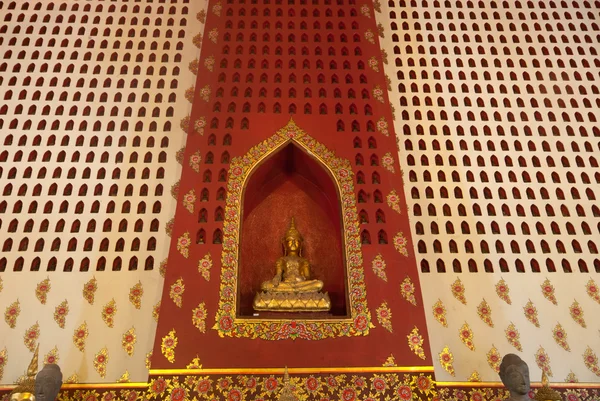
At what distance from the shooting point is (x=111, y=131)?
947 cm

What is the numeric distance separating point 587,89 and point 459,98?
252 cm

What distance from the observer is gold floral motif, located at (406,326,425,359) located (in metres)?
7.23

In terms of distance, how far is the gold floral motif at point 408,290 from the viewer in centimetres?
764

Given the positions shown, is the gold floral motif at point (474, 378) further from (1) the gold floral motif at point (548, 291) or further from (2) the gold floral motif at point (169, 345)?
(2) the gold floral motif at point (169, 345)

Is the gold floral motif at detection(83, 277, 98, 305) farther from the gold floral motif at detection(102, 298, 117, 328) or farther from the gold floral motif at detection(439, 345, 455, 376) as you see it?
the gold floral motif at detection(439, 345, 455, 376)

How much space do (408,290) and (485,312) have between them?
137cm

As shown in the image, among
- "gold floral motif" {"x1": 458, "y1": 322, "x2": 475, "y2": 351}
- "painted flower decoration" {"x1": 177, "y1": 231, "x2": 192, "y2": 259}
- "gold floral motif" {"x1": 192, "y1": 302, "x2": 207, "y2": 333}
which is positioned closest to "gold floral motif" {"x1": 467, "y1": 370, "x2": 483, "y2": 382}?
"gold floral motif" {"x1": 458, "y1": 322, "x2": 475, "y2": 351}

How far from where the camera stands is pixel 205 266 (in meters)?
7.79

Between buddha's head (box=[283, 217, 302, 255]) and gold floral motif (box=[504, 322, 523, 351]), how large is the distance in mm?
3419

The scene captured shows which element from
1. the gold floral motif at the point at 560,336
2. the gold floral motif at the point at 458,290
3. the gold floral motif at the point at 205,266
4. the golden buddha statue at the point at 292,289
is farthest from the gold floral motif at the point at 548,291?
the gold floral motif at the point at 205,266

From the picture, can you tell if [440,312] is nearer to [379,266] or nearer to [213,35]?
[379,266]

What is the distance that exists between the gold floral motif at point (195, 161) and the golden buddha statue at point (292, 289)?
6.30 ft

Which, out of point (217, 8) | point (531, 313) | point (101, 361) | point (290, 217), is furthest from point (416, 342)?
point (217, 8)

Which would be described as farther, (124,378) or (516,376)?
(124,378)
